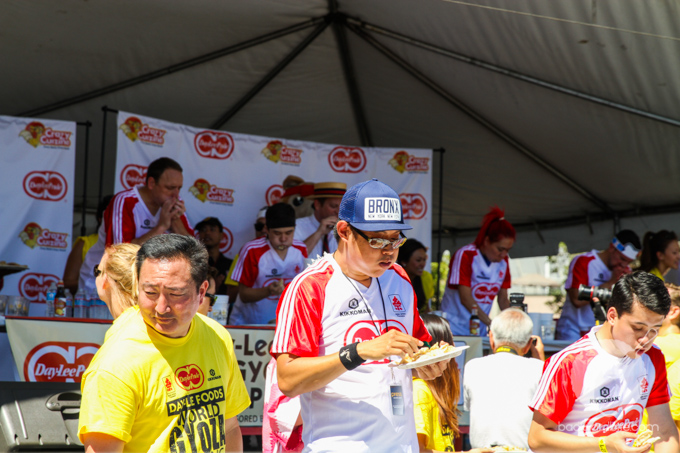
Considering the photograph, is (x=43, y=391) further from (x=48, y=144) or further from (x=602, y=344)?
(x=48, y=144)

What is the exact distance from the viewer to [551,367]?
2900mm

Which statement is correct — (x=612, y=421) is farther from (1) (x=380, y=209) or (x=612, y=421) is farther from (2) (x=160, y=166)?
(2) (x=160, y=166)

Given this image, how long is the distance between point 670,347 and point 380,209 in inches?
94.2

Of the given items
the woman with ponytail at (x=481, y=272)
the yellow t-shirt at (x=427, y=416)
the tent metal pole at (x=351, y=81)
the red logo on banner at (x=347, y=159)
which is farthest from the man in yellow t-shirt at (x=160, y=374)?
the red logo on banner at (x=347, y=159)

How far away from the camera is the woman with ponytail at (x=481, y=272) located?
21.2ft

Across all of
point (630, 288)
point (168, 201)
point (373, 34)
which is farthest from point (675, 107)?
point (168, 201)

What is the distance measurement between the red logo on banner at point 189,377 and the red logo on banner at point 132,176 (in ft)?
16.0

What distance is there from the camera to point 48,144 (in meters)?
6.77

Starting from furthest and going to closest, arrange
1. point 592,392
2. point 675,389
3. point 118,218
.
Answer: point 118,218 < point 675,389 < point 592,392

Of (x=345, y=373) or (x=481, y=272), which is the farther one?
(x=481, y=272)

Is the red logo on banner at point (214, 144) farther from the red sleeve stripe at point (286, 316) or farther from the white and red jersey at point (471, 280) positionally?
the red sleeve stripe at point (286, 316)

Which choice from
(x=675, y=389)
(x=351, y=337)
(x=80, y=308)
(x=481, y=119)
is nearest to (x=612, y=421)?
(x=675, y=389)

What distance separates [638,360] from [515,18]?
122 inches

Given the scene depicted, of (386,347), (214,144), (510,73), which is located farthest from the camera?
(214,144)
